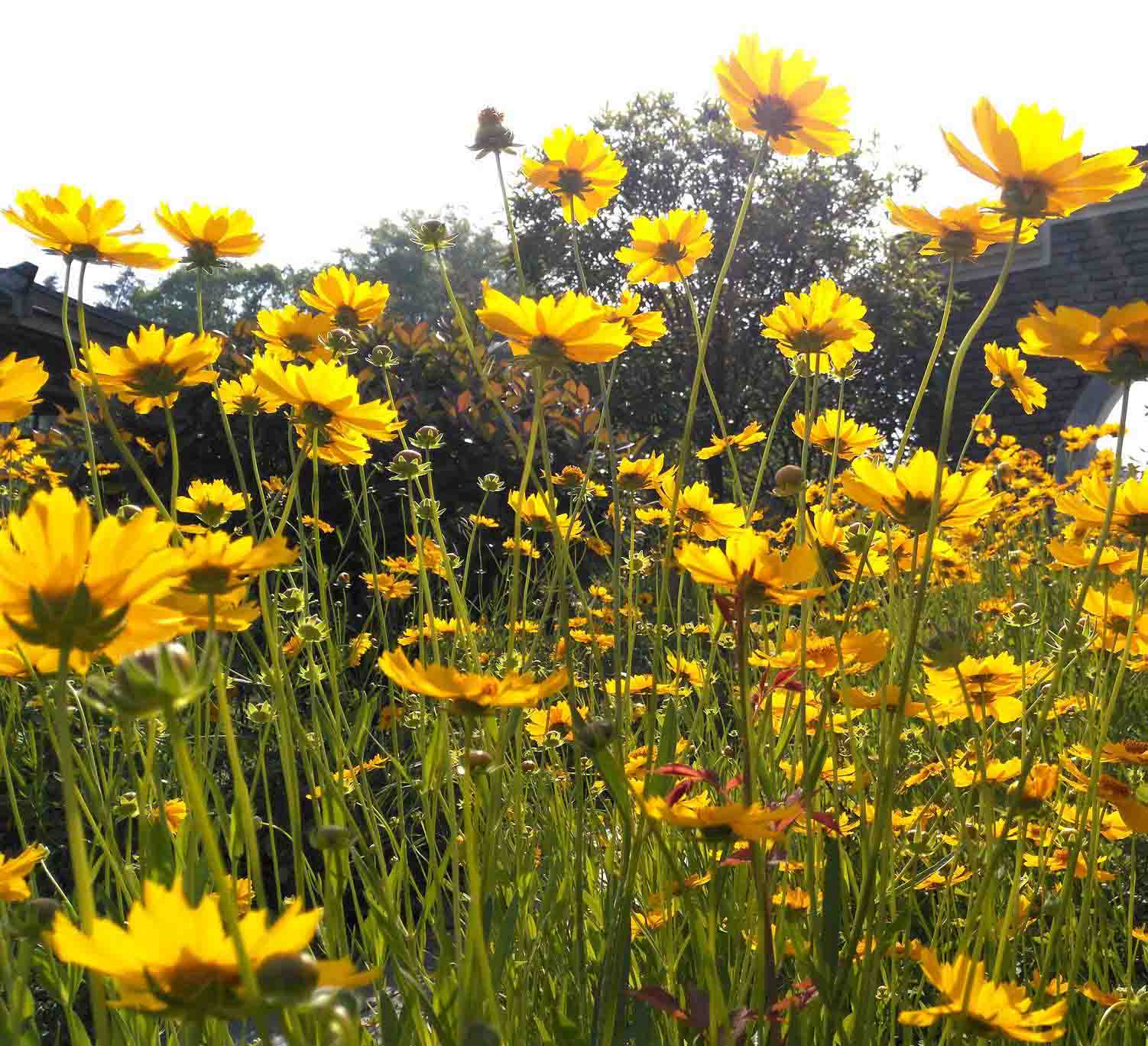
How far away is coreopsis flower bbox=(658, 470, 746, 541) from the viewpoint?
139 cm

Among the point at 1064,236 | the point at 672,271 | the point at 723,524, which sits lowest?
the point at 723,524

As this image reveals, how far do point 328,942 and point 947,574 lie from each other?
2211mm

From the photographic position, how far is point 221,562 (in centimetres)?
68

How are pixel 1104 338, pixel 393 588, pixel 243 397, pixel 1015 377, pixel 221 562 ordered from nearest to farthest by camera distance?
1. pixel 221 562
2. pixel 1104 338
3. pixel 243 397
4. pixel 1015 377
5. pixel 393 588

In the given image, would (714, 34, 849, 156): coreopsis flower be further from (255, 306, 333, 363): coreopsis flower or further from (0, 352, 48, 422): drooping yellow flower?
(0, 352, 48, 422): drooping yellow flower

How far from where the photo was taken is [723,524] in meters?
1.44

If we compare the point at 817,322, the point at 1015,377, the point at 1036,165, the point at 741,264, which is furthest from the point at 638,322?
the point at 741,264

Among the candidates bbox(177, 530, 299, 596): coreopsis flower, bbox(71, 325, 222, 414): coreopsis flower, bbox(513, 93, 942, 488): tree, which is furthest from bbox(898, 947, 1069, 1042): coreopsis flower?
bbox(513, 93, 942, 488): tree

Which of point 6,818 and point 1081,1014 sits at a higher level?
point 1081,1014

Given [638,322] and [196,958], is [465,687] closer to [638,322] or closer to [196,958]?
[196,958]

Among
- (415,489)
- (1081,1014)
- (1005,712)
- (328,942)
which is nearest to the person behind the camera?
(328,942)

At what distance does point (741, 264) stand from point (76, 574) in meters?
11.0

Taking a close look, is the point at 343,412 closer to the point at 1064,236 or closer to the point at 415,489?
the point at 415,489

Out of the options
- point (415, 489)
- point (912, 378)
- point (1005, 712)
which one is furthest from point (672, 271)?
point (912, 378)
